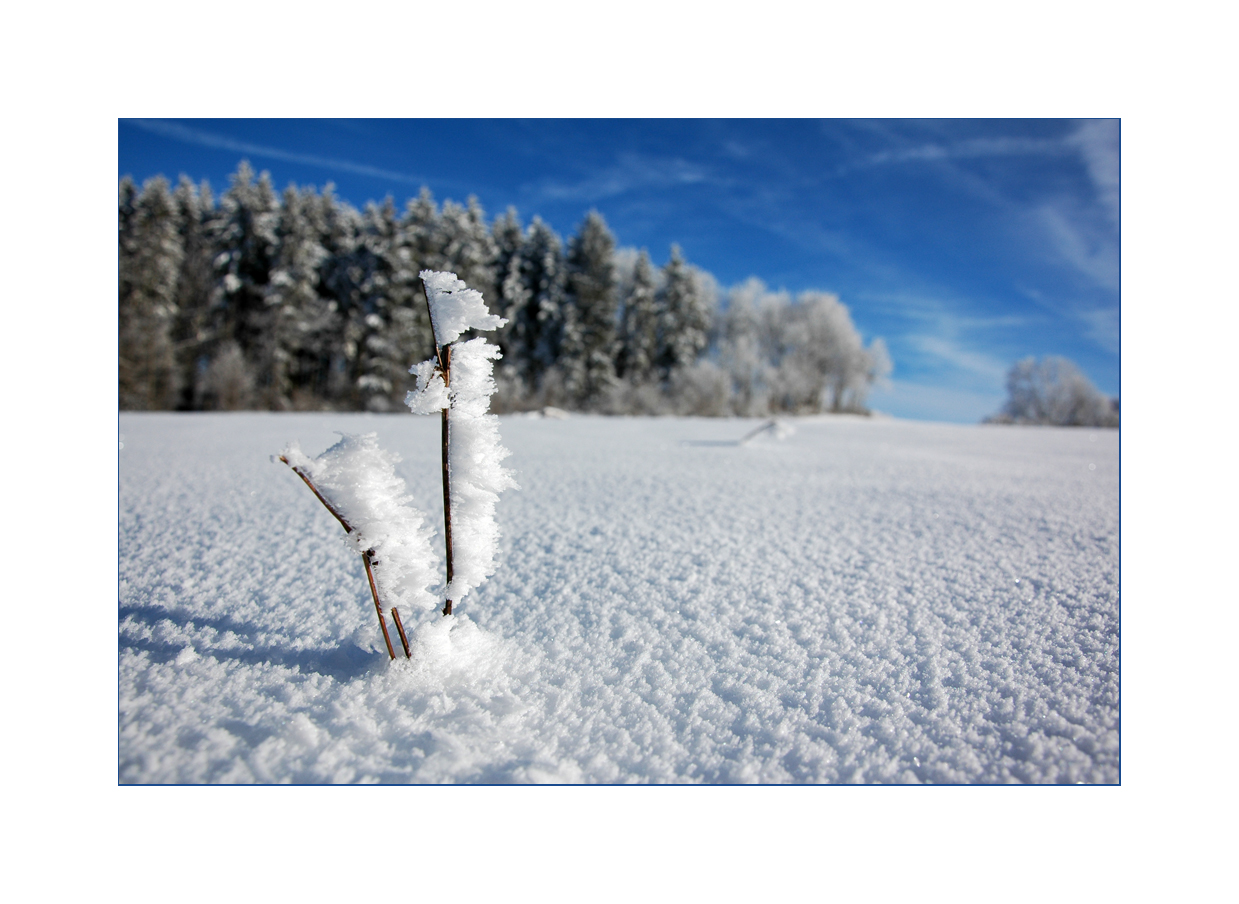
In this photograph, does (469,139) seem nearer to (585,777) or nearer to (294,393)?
(585,777)

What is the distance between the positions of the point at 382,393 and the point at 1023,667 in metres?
16.3

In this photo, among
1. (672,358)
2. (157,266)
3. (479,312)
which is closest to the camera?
(479,312)

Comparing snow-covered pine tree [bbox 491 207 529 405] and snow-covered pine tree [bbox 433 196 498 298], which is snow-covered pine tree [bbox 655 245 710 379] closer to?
snow-covered pine tree [bbox 491 207 529 405]

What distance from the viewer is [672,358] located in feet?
63.1

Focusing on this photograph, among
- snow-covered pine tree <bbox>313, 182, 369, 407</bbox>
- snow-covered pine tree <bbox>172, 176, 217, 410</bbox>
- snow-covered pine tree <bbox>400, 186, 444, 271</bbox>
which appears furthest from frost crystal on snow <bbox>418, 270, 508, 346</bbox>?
snow-covered pine tree <bbox>313, 182, 369, 407</bbox>

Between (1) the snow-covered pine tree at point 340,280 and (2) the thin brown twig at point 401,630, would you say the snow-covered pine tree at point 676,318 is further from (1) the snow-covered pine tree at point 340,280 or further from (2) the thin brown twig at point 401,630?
(2) the thin brown twig at point 401,630

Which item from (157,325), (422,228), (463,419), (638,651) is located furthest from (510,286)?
(638,651)

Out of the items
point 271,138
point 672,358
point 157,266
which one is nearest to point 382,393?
Result: point 157,266

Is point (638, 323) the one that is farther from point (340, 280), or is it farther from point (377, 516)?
point (377, 516)

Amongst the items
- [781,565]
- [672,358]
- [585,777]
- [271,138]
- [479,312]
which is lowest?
[585,777]

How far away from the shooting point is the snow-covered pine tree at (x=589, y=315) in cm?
1541

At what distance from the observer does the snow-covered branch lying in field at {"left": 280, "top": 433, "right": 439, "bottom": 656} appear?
4.19ft

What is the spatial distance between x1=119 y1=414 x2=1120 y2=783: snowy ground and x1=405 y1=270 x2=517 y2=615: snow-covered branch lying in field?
0.25 m

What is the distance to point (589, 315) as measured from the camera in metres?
15.8
